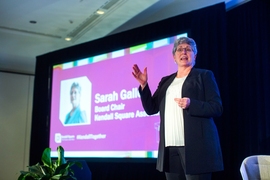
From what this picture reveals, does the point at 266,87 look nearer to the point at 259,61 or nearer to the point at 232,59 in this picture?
the point at 259,61

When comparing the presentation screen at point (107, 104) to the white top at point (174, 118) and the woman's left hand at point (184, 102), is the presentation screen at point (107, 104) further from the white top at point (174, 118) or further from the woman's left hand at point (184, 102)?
the woman's left hand at point (184, 102)

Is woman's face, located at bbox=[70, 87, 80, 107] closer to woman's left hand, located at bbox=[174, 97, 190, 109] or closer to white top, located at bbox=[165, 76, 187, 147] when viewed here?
white top, located at bbox=[165, 76, 187, 147]

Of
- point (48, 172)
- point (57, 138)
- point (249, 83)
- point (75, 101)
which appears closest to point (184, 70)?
point (48, 172)

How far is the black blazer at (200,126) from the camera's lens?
4.86 feet

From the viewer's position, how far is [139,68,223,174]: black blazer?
148 cm

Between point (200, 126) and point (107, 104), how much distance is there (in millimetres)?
2480

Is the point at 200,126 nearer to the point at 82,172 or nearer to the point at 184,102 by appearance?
the point at 184,102

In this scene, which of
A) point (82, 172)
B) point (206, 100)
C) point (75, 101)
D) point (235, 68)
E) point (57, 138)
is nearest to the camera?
point (206, 100)

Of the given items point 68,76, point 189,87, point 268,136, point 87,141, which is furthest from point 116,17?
point 189,87

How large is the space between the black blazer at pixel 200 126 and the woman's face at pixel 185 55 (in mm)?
54

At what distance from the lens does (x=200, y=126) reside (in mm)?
1539

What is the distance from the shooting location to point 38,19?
176 inches

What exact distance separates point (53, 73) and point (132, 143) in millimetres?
1743

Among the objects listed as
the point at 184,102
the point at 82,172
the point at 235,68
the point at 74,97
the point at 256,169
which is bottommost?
the point at 82,172
